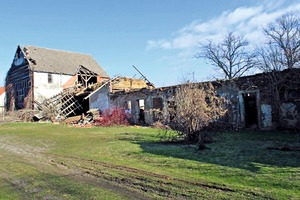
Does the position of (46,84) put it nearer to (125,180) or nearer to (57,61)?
(57,61)

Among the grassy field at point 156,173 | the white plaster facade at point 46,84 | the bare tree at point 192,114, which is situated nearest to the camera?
the grassy field at point 156,173

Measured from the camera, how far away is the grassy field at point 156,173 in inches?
208

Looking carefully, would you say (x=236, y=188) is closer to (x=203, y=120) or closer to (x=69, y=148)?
(x=203, y=120)

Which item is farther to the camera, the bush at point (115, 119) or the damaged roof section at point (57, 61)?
the damaged roof section at point (57, 61)

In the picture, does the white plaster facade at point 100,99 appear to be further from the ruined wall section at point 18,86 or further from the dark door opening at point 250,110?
the dark door opening at point 250,110

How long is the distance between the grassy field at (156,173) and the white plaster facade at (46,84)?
88.5 ft

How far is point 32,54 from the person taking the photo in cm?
3684

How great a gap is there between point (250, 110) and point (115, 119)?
1188cm

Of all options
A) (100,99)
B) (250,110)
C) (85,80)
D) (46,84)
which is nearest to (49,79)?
(46,84)

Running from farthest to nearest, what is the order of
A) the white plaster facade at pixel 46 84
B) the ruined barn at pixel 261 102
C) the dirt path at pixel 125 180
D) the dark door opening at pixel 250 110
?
the white plaster facade at pixel 46 84 → the dark door opening at pixel 250 110 → the ruined barn at pixel 261 102 → the dirt path at pixel 125 180

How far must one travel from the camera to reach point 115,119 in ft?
79.4

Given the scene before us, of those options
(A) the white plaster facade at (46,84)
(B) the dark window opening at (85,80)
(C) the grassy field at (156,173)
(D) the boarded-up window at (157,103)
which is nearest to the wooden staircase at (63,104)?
(A) the white plaster facade at (46,84)

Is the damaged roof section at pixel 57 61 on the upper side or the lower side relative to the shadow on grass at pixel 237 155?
upper

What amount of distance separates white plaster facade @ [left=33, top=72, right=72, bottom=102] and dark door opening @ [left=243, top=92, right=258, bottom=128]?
27582 mm
